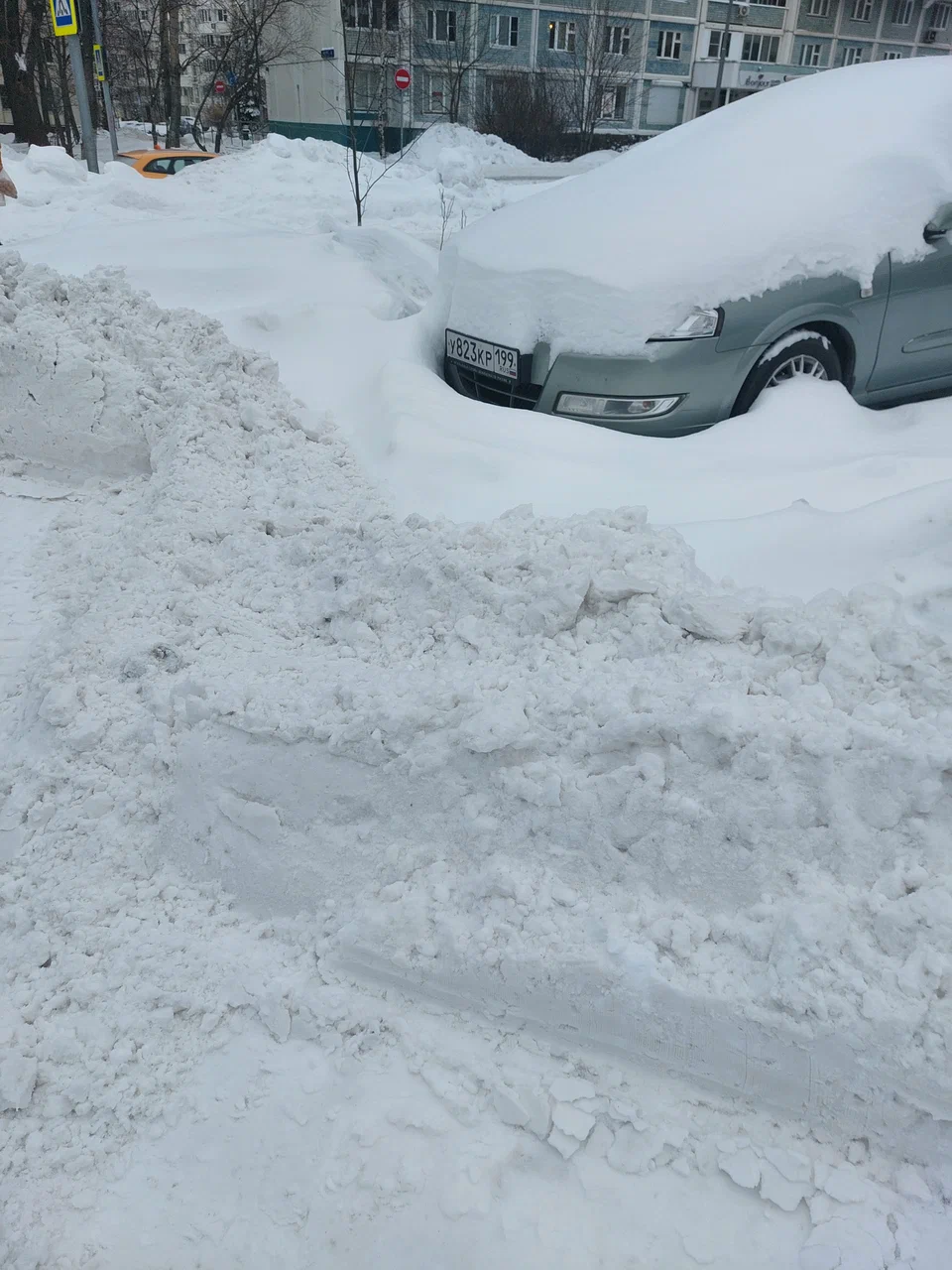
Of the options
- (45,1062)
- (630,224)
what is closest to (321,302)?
(630,224)

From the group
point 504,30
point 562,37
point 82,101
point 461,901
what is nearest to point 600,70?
point 504,30

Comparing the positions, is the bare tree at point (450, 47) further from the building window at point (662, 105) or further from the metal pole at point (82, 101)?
the metal pole at point (82, 101)

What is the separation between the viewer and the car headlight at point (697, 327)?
160 inches

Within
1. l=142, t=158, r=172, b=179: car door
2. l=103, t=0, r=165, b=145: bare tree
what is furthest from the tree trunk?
l=142, t=158, r=172, b=179: car door

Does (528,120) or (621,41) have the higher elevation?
(621,41)

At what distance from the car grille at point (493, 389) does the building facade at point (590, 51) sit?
24.1 metres

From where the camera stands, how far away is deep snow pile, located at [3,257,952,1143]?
6.57 ft

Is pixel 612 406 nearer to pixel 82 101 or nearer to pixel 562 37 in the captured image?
pixel 82 101

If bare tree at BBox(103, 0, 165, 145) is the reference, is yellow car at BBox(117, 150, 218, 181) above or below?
below

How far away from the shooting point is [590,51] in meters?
31.3

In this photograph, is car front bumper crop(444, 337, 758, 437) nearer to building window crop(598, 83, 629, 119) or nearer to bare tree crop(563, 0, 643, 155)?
bare tree crop(563, 0, 643, 155)

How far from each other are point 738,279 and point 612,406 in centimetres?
81

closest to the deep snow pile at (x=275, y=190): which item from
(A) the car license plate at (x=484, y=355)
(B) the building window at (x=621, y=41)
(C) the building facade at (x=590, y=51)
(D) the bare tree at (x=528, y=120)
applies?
(A) the car license plate at (x=484, y=355)

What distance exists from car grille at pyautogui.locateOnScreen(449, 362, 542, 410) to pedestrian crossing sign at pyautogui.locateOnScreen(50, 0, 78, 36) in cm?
983
